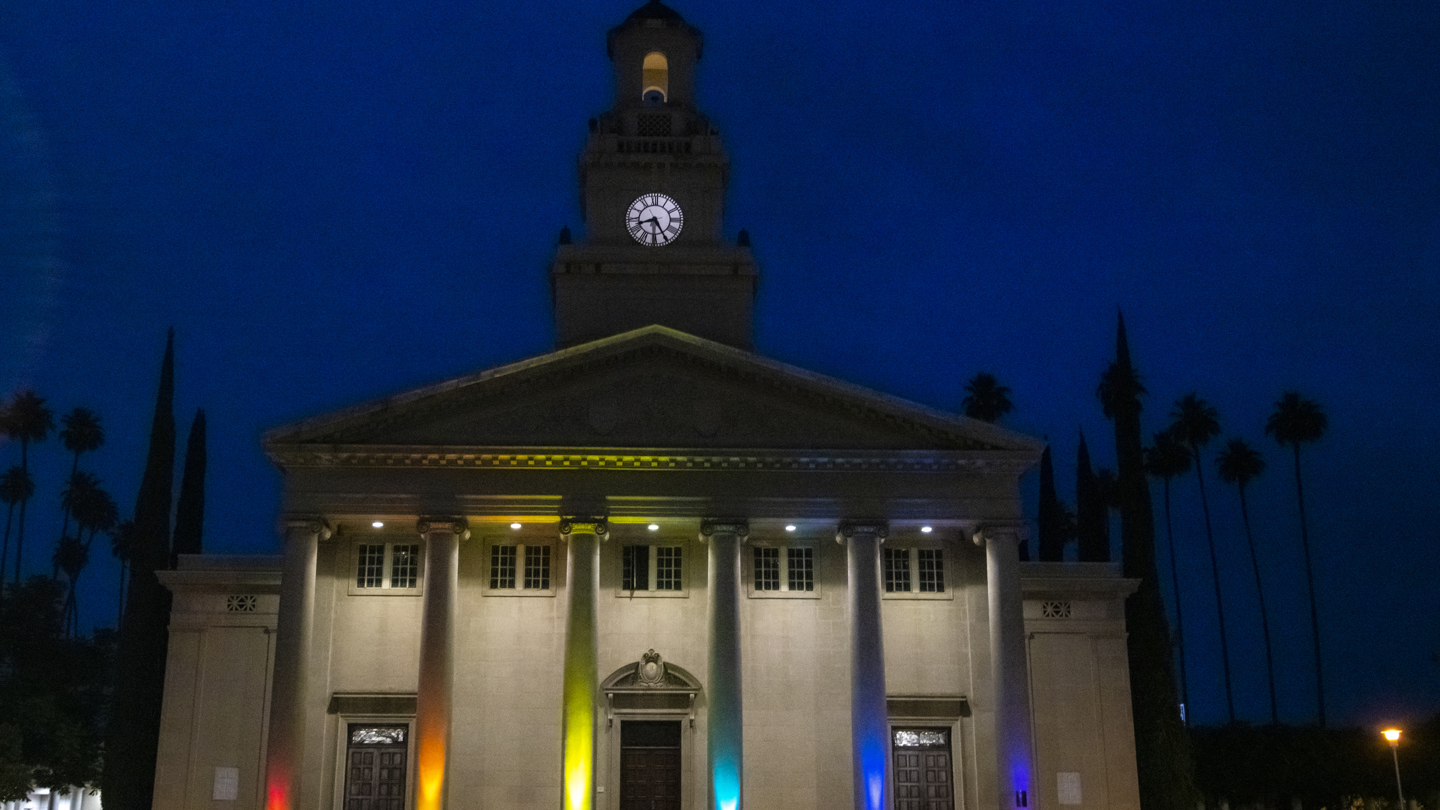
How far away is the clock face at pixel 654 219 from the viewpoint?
145 ft

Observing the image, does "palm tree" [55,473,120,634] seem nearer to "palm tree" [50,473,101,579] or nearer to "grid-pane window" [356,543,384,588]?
"palm tree" [50,473,101,579]

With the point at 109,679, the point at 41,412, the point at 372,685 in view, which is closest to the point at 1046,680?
the point at 372,685

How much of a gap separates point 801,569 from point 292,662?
43.8 ft

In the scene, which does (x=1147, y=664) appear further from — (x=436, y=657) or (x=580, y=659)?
(x=436, y=657)

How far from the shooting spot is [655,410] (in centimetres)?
3519

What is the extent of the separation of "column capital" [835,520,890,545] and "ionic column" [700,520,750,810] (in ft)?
8.04

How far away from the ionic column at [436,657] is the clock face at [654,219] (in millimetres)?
13568

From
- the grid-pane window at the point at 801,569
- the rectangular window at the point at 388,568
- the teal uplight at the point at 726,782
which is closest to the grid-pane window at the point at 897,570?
the grid-pane window at the point at 801,569

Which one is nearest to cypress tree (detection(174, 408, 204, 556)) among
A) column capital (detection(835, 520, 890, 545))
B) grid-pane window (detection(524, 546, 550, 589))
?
grid-pane window (detection(524, 546, 550, 589))

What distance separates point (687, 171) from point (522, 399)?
510 inches

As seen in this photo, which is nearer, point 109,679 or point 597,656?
point 597,656

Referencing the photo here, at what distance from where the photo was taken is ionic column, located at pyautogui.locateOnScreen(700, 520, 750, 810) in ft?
107

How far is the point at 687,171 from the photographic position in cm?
4472

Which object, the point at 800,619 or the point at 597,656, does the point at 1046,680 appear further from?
the point at 597,656
